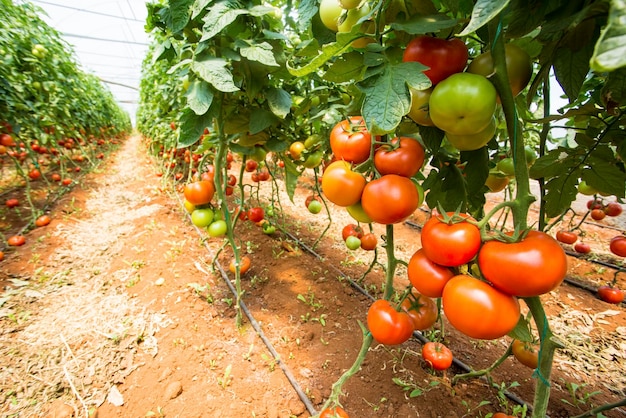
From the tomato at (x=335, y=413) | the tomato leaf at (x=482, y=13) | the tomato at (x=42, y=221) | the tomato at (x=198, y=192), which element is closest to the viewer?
the tomato leaf at (x=482, y=13)

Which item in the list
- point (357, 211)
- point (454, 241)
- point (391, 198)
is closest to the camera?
point (454, 241)

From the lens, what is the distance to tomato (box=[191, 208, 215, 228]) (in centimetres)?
151

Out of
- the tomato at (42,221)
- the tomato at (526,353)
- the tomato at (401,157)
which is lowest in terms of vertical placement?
the tomato at (42,221)

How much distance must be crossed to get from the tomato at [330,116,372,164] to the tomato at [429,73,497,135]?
0.75 feet

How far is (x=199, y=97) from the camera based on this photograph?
1054 millimetres

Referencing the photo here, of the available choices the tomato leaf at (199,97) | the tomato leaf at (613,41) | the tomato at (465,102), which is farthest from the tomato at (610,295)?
the tomato leaf at (199,97)

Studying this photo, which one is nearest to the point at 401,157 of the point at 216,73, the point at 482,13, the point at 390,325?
the point at 482,13

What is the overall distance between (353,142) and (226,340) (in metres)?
1.36

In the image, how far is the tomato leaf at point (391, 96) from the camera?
0.50m

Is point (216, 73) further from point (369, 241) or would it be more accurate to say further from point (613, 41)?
point (369, 241)

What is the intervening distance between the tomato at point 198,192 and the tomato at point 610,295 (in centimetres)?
288

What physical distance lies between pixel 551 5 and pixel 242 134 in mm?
1271

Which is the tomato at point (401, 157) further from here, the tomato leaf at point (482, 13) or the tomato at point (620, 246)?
the tomato at point (620, 246)

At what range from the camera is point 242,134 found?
1.48 m
